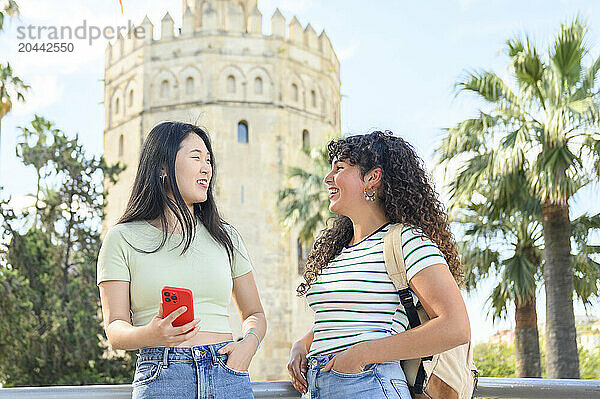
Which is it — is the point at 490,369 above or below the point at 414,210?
below

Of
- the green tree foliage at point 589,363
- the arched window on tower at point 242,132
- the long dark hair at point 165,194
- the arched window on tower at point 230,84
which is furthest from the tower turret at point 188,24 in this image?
the long dark hair at point 165,194

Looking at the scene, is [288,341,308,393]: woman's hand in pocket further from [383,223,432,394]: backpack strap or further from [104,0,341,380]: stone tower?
[104,0,341,380]: stone tower

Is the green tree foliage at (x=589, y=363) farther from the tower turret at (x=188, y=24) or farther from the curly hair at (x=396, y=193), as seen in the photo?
the tower turret at (x=188, y=24)

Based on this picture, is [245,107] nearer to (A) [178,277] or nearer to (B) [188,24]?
(B) [188,24]

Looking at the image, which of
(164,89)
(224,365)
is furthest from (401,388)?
(164,89)

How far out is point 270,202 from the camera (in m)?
25.9

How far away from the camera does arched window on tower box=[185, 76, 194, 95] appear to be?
86.4 feet

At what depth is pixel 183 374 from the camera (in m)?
2.08

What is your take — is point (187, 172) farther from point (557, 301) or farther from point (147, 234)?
point (557, 301)

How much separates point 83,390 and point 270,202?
77.8 feet

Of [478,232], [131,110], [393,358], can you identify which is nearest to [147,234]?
[393,358]

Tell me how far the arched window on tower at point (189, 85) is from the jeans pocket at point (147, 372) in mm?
24874

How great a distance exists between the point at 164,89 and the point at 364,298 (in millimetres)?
25366

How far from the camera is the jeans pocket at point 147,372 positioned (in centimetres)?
207
